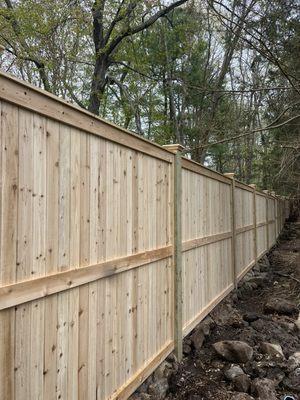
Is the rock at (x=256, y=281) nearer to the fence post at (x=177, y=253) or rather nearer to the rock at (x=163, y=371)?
the fence post at (x=177, y=253)

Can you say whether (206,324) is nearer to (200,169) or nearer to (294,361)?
(294,361)

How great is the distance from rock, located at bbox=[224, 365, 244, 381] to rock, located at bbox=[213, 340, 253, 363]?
0.19m

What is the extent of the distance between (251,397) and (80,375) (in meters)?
1.73

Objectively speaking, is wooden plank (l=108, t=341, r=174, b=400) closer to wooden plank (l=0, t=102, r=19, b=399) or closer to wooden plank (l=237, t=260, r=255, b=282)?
wooden plank (l=0, t=102, r=19, b=399)

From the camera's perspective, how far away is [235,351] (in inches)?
162

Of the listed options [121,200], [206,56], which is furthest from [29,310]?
[206,56]

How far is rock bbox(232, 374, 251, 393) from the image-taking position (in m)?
3.51

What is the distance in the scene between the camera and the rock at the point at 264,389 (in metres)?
3.36

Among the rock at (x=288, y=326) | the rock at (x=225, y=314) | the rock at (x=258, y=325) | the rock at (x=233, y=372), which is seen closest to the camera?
the rock at (x=233, y=372)

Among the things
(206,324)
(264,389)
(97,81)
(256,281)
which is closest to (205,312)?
(206,324)

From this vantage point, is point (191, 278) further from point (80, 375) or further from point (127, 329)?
point (80, 375)

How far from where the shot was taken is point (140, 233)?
3.18m

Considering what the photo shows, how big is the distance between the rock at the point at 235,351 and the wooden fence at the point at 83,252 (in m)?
0.43

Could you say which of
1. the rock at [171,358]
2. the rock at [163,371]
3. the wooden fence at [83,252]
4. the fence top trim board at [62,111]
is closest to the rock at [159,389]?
the rock at [163,371]
